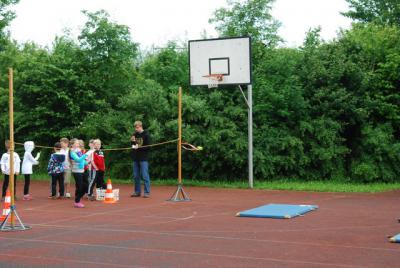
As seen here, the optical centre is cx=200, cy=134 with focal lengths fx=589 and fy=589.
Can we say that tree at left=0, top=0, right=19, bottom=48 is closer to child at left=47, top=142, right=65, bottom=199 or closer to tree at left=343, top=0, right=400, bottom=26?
child at left=47, top=142, right=65, bottom=199

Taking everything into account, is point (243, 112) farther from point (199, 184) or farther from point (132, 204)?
point (132, 204)

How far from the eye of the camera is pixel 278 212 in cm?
1213

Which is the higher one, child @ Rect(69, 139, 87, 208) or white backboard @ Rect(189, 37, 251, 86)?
white backboard @ Rect(189, 37, 251, 86)

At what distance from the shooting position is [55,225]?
11055mm

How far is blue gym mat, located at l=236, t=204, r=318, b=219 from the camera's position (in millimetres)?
11750

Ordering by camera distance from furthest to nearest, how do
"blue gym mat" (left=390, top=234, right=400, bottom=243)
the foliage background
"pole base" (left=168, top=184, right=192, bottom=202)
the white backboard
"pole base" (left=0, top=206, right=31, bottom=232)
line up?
1. the foliage background
2. the white backboard
3. "pole base" (left=168, top=184, right=192, bottom=202)
4. "pole base" (left=0, top=206, right=31, bottom=232)
5. "blue gym mat" (left=390, top=234, right=400, bottom=243)

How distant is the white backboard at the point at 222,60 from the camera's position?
19.0 m

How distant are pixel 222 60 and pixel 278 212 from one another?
323 inches

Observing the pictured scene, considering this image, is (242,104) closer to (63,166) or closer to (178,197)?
(178,197)

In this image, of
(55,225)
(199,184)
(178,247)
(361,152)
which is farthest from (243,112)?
→ (178,247)

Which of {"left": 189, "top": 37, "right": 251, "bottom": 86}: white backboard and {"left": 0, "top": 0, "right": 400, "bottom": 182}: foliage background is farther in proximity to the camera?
{"left": 0, "top": 0, "right": 400, "bottom": 182}: foliage background

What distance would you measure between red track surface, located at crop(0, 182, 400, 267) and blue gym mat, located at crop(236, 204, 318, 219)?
27cm

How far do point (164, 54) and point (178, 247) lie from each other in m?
16.0

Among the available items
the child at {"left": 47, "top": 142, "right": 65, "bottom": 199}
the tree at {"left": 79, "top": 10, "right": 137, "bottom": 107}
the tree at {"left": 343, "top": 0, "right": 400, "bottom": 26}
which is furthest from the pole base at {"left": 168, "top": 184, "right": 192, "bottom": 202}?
the tree at {"left": 343, "top": 0, "right": 400, "bottom": 26}
